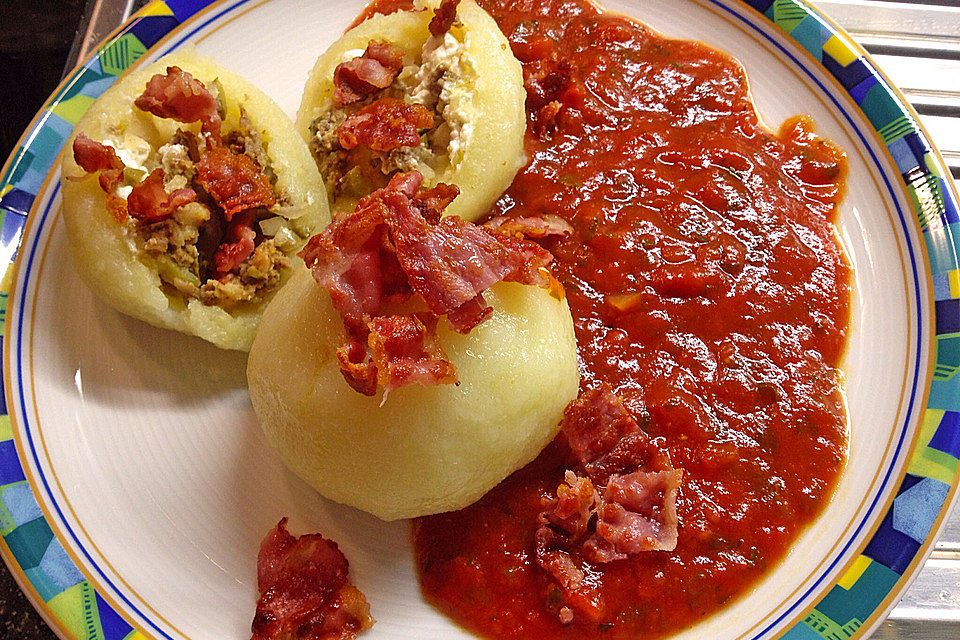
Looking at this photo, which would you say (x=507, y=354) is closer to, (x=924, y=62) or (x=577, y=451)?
(x=577, y=451)

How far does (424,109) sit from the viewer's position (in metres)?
2.74

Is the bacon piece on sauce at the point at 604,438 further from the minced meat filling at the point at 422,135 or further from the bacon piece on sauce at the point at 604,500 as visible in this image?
the minced meat filling at the point at 422,135

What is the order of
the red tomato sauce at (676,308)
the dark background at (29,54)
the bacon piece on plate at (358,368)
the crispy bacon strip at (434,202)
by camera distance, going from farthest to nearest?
1. the dark background at (29,54)
2. the red tomato sauce at (676,308)
3. the crispy bacon strip at (434,202)
4. the bacon piece on plate at (358,368)

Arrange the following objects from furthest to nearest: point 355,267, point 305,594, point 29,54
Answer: point 29,54, point 305,594, point 355,267

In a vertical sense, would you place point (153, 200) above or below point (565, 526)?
above

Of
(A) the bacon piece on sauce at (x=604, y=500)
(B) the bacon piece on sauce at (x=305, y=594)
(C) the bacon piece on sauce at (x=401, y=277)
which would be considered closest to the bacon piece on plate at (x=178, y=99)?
(C) the bacon piece on sauce at (x=401, y=277)

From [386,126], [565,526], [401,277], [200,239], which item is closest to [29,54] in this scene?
[200,239]

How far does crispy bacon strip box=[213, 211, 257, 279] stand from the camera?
254cm

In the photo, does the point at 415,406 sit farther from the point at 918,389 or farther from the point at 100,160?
the point at 918,389

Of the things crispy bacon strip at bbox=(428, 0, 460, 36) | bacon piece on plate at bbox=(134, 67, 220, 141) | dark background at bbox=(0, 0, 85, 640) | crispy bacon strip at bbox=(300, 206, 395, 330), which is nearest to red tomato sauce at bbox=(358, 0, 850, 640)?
crispy bacon strip at bbox=(428, 0, 460, 36)

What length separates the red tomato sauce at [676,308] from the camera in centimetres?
242

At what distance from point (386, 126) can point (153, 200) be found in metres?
0.82

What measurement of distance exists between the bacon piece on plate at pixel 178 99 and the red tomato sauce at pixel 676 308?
4.01 feet

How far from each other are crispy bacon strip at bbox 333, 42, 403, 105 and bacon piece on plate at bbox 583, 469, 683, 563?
166 cm
